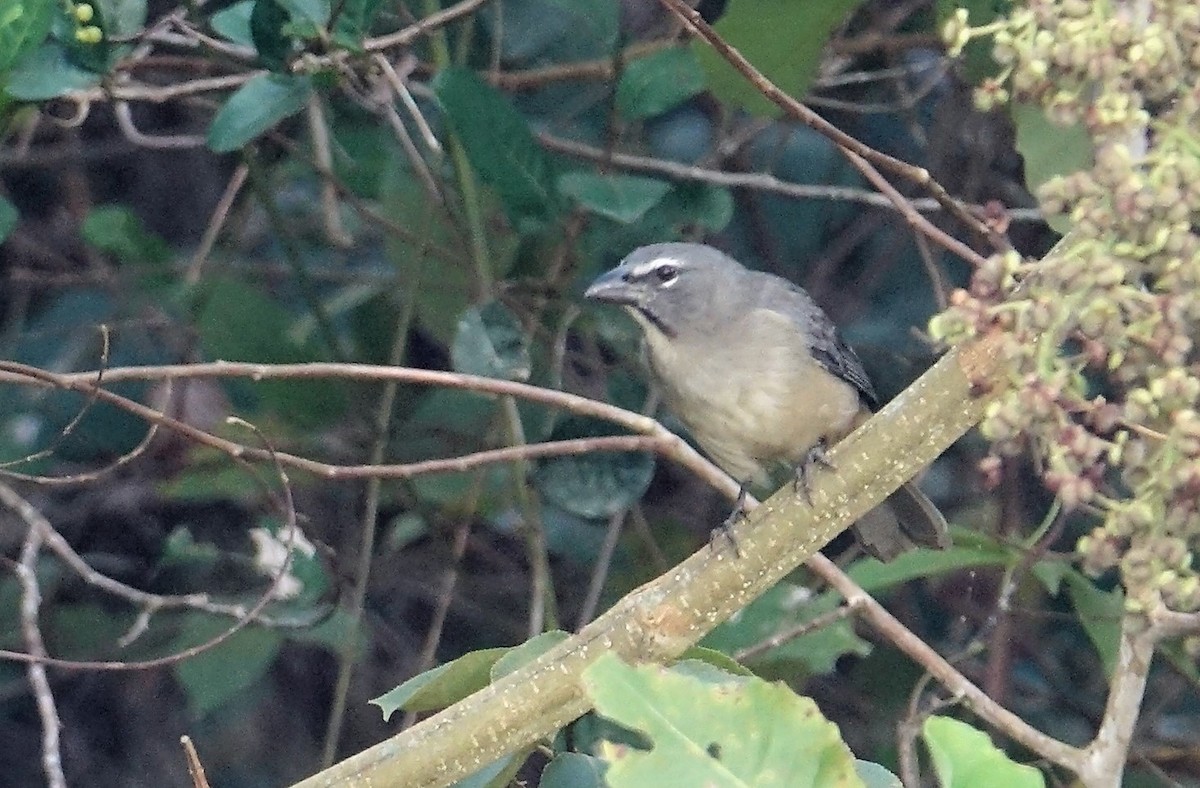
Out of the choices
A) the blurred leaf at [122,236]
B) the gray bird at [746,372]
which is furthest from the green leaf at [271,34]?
the blurred leaf at [122,236]

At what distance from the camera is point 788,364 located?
3516mm

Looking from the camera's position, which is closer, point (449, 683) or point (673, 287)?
point (449, 683)

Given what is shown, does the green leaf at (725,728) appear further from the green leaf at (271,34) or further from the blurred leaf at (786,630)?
the green leaf at (271,34)

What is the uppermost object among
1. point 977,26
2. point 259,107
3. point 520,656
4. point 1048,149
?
point 1048,149

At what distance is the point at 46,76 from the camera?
2996 millimetres

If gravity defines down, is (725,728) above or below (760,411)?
above

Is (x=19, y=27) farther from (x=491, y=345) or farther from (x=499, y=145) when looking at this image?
(x=491, y=345)

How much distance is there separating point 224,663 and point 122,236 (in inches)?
40.4

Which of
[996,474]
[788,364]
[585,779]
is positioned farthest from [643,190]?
[996,474]

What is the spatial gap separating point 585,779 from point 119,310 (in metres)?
2.64

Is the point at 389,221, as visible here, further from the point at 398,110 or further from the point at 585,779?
the point at 585,779

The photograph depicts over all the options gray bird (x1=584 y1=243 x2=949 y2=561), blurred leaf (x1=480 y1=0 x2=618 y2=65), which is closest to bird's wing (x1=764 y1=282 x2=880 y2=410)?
gray bird (x1=584 y1=243 x2=949 y2=561)

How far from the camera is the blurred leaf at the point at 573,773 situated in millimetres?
2133

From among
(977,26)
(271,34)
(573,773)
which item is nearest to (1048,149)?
(977,26)
